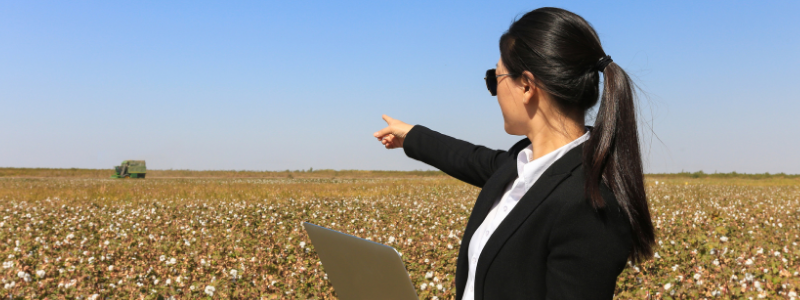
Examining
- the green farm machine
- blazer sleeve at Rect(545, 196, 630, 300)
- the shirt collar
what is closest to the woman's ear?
the shirt collar

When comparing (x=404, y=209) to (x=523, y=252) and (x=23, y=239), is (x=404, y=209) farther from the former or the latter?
(x=523, y=252)

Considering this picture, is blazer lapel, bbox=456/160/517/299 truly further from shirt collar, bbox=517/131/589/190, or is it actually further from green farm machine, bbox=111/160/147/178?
green farm machine, bbox=111/160/147/178

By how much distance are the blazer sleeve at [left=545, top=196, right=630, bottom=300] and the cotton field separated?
148 inches

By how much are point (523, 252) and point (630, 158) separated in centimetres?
51

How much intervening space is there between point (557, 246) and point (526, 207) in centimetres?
19

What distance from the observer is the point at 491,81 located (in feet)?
7.80

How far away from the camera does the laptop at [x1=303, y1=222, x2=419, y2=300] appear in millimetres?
1523

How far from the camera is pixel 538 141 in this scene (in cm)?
201

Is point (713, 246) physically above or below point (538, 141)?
below

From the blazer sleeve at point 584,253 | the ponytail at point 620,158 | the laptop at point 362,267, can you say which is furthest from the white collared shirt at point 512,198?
the laptop at point 362,267

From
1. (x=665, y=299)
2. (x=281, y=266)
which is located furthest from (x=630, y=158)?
(x=281, y=266)

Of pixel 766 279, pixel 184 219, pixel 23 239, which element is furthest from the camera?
pixel 184 219

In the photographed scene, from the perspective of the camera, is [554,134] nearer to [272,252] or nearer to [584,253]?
[584,253]

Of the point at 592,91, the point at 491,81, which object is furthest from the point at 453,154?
the point at 592,91
